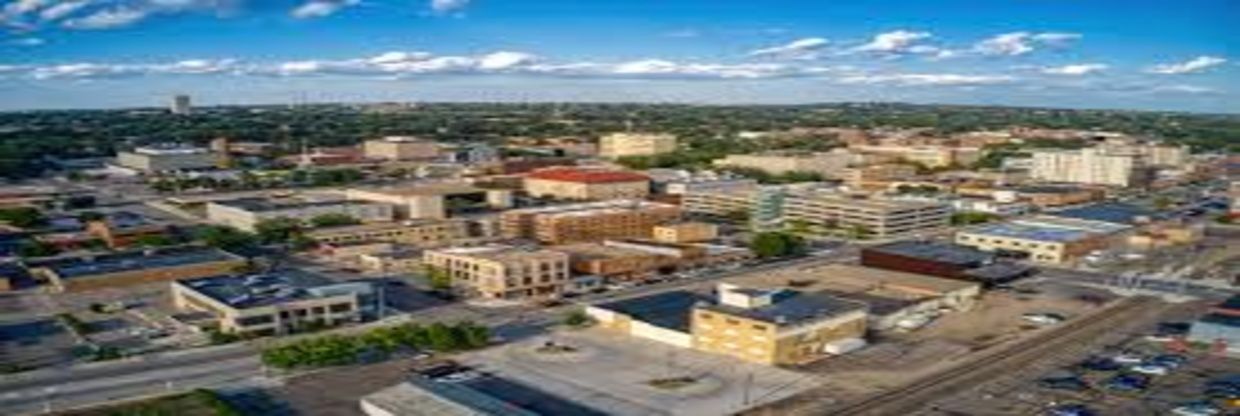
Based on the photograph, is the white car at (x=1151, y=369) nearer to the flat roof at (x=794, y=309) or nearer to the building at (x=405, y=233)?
the flat roof at (x=794, y=309)

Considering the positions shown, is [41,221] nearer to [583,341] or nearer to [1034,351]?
[583,341]

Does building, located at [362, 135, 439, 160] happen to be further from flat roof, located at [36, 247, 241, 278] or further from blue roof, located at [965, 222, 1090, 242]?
blue roof, located at [965, 222, 1090, 242]

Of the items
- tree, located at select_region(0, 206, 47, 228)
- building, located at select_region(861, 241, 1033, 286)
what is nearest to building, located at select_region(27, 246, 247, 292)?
tree, located at select_region(0, 206, 47, 228)

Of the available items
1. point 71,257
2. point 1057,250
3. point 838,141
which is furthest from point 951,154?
point 71,257

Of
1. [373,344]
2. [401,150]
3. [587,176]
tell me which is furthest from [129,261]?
[401,150]

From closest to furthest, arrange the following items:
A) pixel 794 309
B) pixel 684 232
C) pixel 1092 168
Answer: pixel 794 309 < pixel 684 232 < pixel 1092 168

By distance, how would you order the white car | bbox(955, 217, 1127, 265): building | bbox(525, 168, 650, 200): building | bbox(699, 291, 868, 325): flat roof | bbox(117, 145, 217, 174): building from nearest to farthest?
1. the white car
2. bbox(699, 291, 868, 325): flat roof
3. bbox(955, 217, 1127, 265): building
4. bbox(525, 168, 650, 200): building
5. bbox(117, 145, 217, 174): building

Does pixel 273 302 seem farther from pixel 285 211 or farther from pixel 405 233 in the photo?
pixel 285 211
